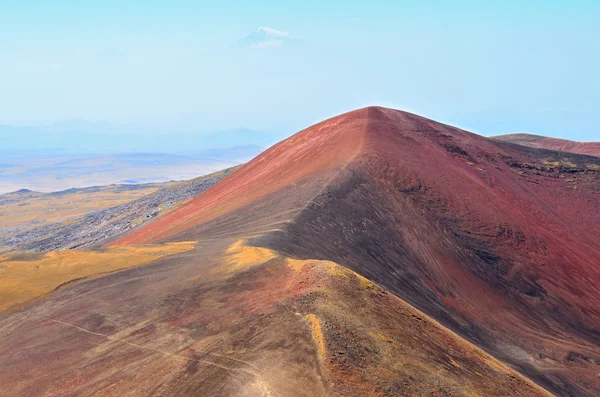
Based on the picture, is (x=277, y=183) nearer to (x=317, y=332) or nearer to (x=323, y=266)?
(x=323, y=266)

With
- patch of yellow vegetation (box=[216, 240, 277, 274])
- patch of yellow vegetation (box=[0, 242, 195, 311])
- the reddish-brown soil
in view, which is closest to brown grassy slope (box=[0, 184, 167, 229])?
patch of yellow vegetation (box=[0, 242, 195, 311])

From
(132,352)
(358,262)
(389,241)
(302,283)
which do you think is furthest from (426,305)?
(132,352)

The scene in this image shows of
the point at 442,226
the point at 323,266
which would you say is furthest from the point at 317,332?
the point at 442,226

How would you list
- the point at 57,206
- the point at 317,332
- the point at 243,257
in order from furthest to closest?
the point at 57,206 < the point at 243,257 < the point at 317,332

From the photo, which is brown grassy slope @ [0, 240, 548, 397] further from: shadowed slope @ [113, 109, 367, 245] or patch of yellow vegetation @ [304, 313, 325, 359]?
shadowed slope @ [113, 109, 367, 245]

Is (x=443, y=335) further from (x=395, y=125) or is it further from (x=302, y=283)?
(x=395, y=125)

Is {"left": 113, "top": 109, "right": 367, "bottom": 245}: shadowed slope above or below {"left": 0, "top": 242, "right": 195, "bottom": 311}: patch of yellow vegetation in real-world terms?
above

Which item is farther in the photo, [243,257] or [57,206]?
[57,206]
